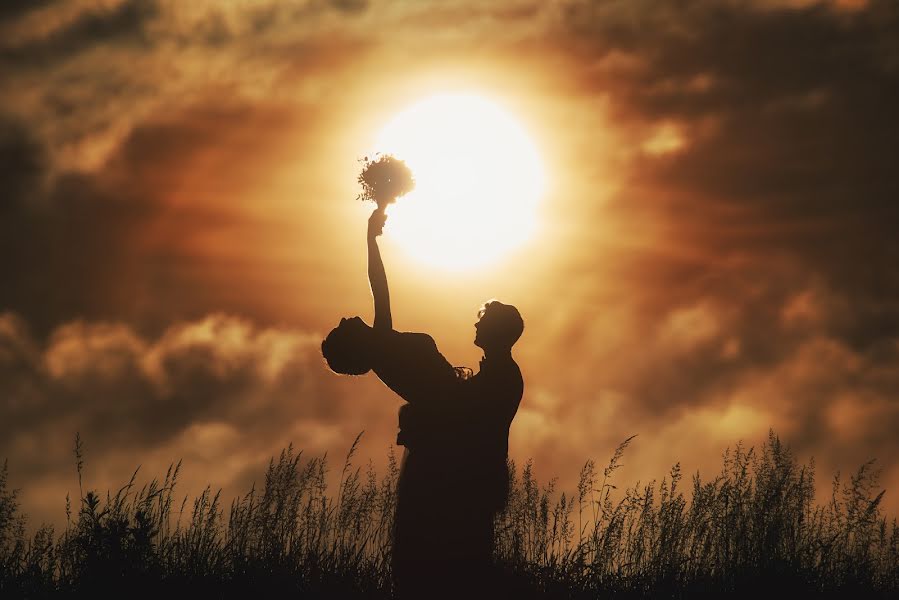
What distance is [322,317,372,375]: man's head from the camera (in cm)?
580

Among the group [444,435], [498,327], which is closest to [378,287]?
[498,327]

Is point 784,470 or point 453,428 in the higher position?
point 784,470

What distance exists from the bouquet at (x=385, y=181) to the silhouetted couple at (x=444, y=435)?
0.57m

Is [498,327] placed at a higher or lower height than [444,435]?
higher

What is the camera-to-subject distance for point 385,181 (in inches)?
248

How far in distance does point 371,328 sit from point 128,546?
8.20 ft

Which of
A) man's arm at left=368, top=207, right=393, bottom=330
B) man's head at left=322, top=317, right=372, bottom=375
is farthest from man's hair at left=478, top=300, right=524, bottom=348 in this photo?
man's head at left=322, top=317, right=372, bottom=375

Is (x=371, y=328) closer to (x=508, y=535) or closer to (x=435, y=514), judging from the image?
(x=435, y=514)

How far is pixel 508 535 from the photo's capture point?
324 inches

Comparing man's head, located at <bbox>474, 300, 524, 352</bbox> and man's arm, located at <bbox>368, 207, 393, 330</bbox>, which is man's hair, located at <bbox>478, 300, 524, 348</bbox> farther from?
man's arm, located at <bbox>368, 207, 393, 330</bbox>

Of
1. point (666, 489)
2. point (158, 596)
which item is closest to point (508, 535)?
point (666, 489)

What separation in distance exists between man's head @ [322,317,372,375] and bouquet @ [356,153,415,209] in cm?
94

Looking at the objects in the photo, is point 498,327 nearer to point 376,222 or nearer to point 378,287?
point 378,287

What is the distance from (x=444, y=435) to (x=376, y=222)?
153cm
